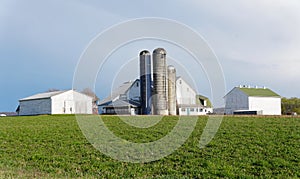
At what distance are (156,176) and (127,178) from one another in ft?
2.60

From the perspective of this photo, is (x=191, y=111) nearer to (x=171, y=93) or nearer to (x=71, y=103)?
(x=171, y=93)

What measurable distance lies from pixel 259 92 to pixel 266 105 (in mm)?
2746

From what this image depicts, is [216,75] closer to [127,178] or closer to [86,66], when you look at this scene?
[86,66]

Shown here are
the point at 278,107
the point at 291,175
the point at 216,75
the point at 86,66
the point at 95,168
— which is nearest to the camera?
the point at 291,175

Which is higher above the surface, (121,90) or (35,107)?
(121,90)

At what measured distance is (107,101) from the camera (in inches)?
2250

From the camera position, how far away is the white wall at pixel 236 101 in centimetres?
6106

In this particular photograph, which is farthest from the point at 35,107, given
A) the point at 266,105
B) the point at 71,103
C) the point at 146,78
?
the point at 266,105

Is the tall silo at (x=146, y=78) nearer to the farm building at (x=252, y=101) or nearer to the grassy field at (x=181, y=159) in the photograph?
the farm building at (x=252, y=101)

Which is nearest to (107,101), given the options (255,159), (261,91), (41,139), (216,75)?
(261,91)

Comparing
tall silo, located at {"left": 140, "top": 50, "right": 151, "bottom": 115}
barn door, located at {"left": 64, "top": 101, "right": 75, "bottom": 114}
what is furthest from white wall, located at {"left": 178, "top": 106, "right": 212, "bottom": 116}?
barn door, located at {"left": 64, "top": 101, "right": 75, "bottom": 114}

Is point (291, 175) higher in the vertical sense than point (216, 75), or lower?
lower

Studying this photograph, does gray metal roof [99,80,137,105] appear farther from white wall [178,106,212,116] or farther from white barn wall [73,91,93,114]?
white wall [178,106,212,116]

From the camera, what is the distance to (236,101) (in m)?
63.0
